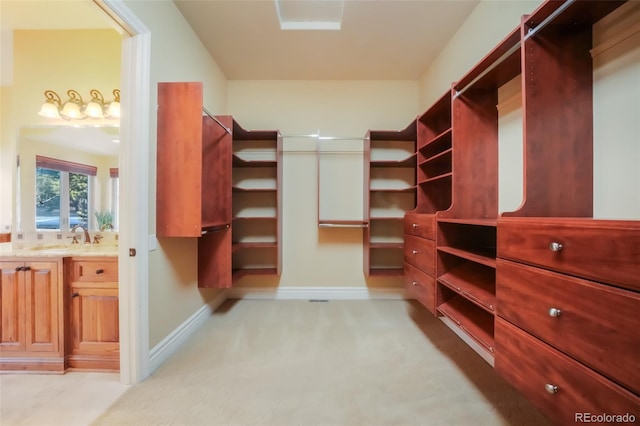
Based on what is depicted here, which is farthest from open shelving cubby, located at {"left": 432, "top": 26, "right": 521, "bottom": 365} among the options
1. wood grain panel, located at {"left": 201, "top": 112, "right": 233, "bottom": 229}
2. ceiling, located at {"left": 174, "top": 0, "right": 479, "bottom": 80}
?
wood grain panel, located at {"left": 201, "top": 112, "right": 233, "bottom": 229}

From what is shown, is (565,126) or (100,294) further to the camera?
(100,294)

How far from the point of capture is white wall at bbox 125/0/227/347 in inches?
65.4

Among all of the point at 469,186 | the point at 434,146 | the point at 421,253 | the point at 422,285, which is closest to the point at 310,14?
the point at 434,146

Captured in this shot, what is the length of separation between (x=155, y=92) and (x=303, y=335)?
7.43ft

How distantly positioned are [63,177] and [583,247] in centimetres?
340

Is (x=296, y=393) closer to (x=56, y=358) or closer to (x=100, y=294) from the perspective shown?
(x=100, y=294)

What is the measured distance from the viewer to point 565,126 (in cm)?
110

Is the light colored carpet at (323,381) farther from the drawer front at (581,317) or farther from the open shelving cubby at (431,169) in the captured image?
the open shelving cubby at (431,169)

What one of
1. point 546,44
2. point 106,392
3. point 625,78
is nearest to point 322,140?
point 546,44

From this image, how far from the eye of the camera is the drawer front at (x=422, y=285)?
5.75 feet

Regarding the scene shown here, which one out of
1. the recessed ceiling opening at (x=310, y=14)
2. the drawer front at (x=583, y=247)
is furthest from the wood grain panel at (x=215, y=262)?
the drawer front at (x=583, y=247)

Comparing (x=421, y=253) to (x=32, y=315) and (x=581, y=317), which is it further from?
(x=32, y=315)

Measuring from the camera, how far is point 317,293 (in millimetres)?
3014

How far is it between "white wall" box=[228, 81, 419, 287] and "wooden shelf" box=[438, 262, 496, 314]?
142cm
